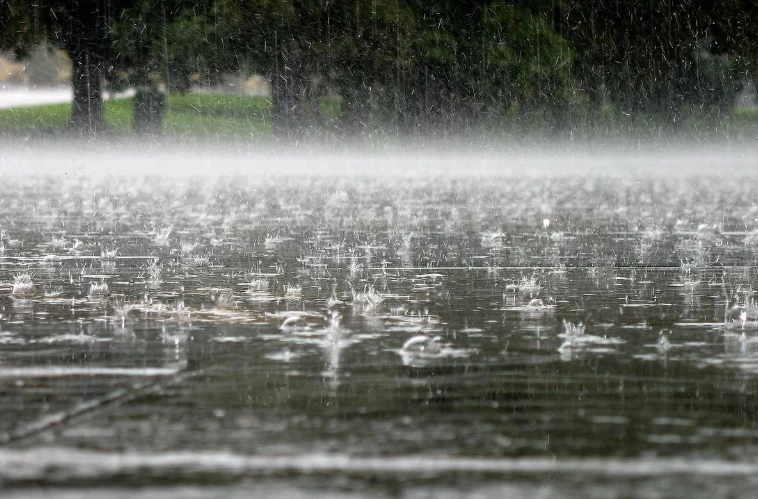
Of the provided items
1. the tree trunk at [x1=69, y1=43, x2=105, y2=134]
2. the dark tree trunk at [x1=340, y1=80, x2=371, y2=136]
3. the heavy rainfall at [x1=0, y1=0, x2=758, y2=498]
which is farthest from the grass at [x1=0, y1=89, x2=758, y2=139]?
the heavy rainfall at [x1=0, y1=0, x2=758, y2=498]

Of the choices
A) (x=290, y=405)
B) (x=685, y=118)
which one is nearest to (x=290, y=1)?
(x=685, y=118)

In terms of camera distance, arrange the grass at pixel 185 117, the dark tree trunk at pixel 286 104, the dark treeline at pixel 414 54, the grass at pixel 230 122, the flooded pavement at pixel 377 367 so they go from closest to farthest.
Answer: the flooded pavement at pixel 377 367
the dark tree trunk at pixel 286 104
the dark treeline at pixel 414 54
the grass at pixel 230 122
the grass at pixel 185 117

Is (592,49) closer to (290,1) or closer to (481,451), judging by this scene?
(290,1)

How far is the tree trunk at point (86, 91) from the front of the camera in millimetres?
44750

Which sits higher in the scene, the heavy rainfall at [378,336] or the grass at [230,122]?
the grass at [230,122]

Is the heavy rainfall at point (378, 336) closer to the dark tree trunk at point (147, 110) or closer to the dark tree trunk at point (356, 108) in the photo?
the dark tree trunk at point (356, 108)

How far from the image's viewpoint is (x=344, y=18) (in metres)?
46.1

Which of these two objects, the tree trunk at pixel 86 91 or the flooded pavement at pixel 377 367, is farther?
the tree trunk at pixel 86 91

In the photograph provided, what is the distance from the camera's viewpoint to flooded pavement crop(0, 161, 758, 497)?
11.4ft

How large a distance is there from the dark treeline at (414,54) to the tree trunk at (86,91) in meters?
0.05

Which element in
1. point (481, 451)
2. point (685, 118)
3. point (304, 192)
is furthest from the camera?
point (685, 118)

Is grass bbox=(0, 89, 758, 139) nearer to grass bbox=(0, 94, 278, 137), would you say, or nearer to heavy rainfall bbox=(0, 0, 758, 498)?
grass bbox=(0, 94, 278, 137)

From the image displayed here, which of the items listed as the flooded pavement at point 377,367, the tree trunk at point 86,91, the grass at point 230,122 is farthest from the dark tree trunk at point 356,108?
the flooded pavement at point 377,367

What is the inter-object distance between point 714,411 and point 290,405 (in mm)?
1223
